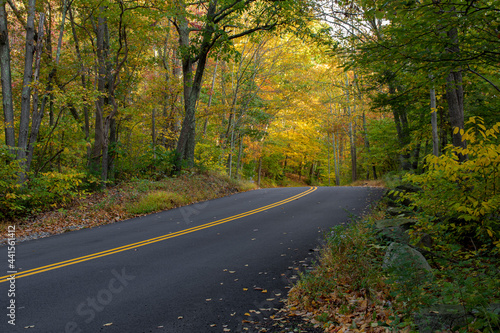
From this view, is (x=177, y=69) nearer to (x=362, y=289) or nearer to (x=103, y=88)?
(x=103, y=88)

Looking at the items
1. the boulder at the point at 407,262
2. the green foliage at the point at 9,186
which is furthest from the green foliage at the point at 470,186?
the green foliage at the point at 9,186

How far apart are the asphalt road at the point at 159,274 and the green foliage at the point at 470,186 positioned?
1912 millimetres

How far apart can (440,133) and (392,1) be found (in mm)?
11547

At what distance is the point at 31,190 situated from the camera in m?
12.0

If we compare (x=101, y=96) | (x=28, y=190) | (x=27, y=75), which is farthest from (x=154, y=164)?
(x=27, y=75)

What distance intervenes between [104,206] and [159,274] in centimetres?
776

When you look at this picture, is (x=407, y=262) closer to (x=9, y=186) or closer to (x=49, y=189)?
(x=9, y=186)

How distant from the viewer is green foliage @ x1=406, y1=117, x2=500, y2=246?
4.97 meters

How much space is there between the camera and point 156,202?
A: 1359 centimetres

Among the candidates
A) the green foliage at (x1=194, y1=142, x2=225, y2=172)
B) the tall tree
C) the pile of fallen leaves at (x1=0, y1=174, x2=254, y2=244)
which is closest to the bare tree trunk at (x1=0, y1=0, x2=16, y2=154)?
the pile of fallen leaves at (x1=0, y1=174, x2=254, y2=244)

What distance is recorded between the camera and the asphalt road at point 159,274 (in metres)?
4.58

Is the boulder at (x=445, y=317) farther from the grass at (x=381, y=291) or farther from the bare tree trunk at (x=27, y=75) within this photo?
the bare tree trunk at (x=27, y=75)

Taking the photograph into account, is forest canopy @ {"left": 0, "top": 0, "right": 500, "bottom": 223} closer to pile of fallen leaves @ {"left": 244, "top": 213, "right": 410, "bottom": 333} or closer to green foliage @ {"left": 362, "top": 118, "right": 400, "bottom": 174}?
green foliage @ {"left": 362, "top": 118, "right": 400, "bottom": 174}

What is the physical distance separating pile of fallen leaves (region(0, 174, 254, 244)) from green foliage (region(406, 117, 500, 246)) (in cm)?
1058
